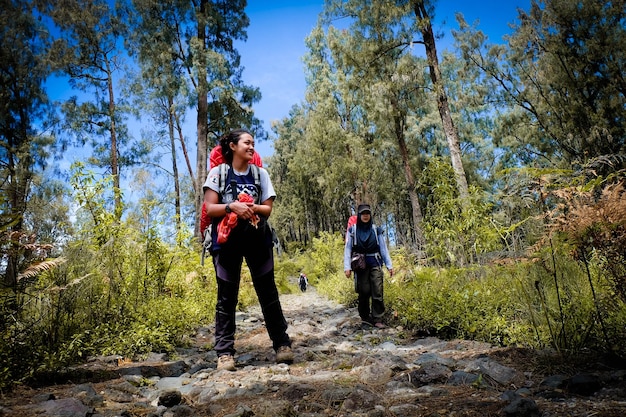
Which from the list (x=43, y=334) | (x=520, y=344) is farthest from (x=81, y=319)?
(x=520, y=344)

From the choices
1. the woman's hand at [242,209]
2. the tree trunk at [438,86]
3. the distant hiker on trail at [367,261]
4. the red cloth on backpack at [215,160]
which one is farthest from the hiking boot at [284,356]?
the tree trunk at [438,86]

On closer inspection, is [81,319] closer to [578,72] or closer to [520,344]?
[520,344]

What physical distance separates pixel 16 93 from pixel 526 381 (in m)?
23.2

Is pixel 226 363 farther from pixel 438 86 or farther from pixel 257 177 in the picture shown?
pixel 438 86

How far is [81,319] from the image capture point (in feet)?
14.0

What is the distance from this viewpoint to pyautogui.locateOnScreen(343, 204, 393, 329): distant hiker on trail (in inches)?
252

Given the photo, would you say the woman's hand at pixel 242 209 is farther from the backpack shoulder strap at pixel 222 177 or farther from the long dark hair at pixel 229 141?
the long dark hair at pixel 229 141

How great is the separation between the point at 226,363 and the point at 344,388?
1511 mm

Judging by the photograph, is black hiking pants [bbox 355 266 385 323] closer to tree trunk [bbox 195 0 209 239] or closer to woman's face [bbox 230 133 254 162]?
woman's face [bbox 230 133 254 162]

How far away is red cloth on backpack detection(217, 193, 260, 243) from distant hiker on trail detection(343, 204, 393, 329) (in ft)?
10.7

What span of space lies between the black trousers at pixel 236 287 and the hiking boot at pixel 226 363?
0.10 meters

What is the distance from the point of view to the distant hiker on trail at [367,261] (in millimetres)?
6402

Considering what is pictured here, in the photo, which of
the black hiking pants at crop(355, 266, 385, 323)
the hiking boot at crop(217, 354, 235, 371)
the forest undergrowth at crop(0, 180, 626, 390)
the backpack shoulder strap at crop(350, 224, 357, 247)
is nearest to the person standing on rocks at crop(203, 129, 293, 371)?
the hiking boot at crop(217, 354, 235, 371)

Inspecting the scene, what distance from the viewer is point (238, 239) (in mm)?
3797
